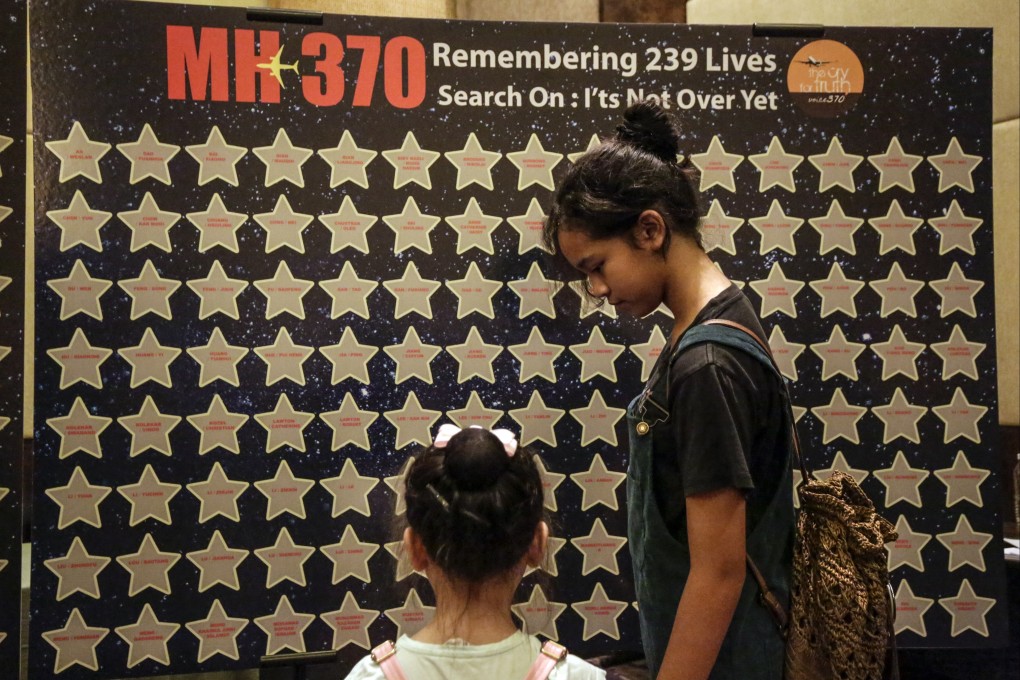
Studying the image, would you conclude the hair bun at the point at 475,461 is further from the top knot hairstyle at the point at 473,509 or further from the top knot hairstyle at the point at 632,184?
the top knot hairstyle at the point at 632,184

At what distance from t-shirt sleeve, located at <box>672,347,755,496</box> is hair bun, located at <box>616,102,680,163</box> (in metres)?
0.45

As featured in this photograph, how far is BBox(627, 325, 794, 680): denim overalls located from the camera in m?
1.50

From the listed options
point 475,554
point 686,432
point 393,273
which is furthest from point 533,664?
point 393,273

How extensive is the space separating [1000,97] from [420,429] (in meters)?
2.35

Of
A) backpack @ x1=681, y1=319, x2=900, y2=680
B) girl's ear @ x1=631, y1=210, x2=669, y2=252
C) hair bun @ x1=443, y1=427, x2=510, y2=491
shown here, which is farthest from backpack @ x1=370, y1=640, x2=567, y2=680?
girl's ear @ x1=631, y1=210, x2=669, y2=252

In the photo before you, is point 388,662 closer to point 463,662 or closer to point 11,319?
point 463,662

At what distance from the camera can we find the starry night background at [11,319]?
2186 millimetres

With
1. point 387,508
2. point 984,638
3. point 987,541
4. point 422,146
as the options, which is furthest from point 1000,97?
point 387,508

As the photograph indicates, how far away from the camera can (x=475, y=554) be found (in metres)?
1.40

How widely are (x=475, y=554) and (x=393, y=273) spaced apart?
3.54 feet

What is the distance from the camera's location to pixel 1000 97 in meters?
3.11

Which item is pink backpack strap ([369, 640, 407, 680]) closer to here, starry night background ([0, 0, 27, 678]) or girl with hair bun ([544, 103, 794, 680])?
girl with hair bun ([544, 103, 794, 680])

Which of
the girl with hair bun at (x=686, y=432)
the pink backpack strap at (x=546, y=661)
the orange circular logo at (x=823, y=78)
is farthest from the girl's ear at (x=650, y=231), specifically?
the orange circular logo at (x=823, y=78)

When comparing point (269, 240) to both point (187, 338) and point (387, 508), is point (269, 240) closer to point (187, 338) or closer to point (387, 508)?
point (187, 338)
